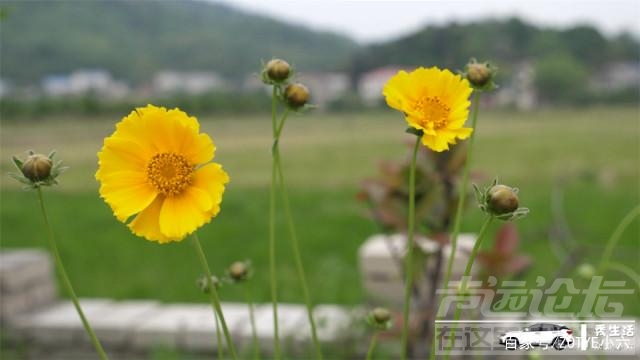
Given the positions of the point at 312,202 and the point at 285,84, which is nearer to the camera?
the point at 285,84

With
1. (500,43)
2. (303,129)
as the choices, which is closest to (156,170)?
(500,43)

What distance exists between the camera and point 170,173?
0.40 metres

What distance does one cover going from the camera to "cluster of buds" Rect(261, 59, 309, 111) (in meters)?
0.46

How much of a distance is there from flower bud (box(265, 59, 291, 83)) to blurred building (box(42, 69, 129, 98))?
1187 centimetres

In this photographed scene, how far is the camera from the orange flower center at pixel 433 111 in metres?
0.42

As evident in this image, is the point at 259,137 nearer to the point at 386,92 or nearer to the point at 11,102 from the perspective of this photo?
the point at 11,102

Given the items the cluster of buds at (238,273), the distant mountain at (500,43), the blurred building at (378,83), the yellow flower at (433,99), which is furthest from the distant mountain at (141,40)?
the yellow flower at (433,99)

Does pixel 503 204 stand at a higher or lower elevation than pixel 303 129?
higher

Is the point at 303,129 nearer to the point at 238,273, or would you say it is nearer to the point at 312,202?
the point at 312,202

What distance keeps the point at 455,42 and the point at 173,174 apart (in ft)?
9.31

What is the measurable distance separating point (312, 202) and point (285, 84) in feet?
15.0

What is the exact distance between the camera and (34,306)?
1966mm

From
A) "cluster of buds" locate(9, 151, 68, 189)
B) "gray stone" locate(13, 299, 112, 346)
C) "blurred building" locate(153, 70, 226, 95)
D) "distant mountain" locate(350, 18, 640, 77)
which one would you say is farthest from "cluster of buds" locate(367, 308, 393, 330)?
"blurred building" locate(153, 70, 226, 95)

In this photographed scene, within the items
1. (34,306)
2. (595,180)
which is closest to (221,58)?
(595,180)
